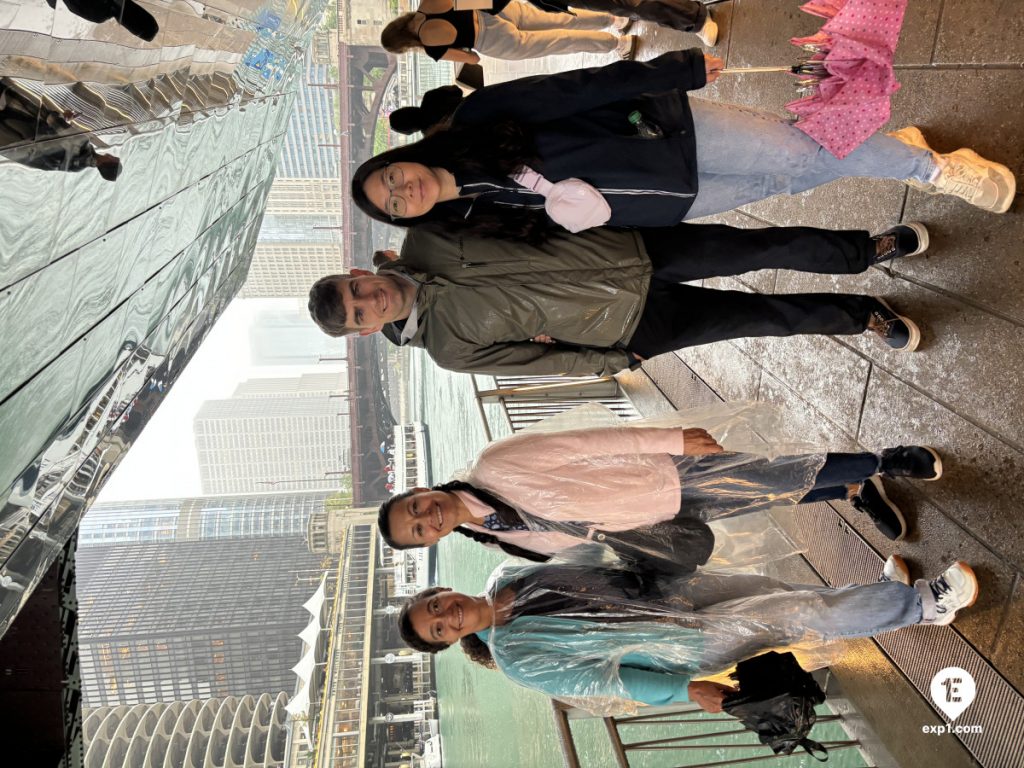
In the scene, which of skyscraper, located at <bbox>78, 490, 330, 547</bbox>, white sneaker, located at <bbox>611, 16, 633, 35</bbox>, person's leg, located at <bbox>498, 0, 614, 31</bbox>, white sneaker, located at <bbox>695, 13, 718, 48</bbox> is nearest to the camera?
white sneaker, located at <bbox>695, 13, 718, 48</bbox>

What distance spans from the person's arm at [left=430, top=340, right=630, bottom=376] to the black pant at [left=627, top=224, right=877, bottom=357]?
116mm

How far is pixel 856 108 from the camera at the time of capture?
1.87 metres

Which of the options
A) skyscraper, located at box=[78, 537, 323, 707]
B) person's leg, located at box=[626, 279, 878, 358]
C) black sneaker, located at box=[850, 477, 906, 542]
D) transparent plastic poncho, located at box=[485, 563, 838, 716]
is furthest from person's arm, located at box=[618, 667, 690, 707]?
skyscraper, located at box=[78, 537, 323, 707]

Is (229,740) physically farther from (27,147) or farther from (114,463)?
(27,147)

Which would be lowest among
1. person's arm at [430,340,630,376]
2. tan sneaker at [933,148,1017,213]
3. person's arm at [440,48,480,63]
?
person's arm at [430,340,630,376]

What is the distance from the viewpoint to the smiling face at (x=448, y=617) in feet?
7.19

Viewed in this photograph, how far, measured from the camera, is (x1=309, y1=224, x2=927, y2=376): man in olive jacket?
2.03m

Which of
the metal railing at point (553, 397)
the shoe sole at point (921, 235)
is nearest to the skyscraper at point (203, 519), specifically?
the metal railing at point (553, 397)

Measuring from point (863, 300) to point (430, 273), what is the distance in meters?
1.67

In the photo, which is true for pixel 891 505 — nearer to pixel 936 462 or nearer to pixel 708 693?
pixel 936 462

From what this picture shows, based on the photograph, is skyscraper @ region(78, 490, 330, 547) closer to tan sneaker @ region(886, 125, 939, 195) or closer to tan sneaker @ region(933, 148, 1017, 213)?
tan sneaker @ region(886, 125, 939, 195)

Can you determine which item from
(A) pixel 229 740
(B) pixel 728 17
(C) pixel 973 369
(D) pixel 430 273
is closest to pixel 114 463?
(D) pixel 430 273

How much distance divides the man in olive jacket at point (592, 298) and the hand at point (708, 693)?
3.73 feet

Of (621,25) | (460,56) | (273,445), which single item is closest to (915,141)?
(460,56)
